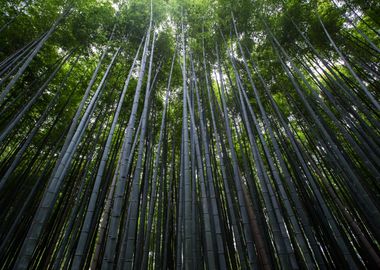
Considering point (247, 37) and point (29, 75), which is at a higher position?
point (247, 37)

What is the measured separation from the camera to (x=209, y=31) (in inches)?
179

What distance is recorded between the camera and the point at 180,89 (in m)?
5.20

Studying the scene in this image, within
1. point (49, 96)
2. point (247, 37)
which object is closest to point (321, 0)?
point (247, 37)

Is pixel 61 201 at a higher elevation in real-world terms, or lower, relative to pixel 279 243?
higher

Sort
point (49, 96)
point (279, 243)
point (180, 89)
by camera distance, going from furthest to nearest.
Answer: point (180, 89)
point (49, 96)
point (279, 243)

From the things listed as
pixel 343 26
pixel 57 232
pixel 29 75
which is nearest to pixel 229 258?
pixel 57 232

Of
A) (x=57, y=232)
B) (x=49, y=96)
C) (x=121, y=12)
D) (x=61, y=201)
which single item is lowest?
(x=57, y=232)

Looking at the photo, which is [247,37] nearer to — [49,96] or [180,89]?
[180,89]

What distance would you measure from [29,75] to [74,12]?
1474mm

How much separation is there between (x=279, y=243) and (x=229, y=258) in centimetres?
132

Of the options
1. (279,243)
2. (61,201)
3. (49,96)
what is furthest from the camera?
(49,96)

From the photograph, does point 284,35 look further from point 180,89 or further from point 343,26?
point 180,89

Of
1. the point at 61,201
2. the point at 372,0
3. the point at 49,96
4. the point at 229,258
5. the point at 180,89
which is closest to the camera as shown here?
the point at 229,258

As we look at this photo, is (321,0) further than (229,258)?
Yes
